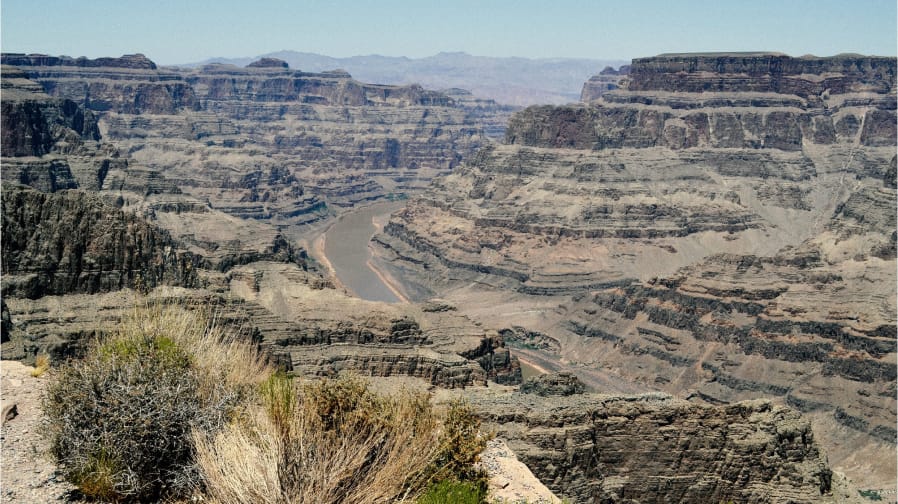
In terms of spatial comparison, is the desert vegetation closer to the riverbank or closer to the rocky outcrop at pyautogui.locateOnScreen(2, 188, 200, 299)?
the rocky outcrop at pyautogui.locateOnScreen(2, 188, 200, 299)

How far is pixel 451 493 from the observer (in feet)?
82.7

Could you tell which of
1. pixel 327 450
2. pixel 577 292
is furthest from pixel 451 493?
pixel 577 292

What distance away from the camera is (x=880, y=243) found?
125125mm

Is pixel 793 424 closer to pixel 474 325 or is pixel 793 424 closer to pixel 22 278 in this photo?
pixel 474 325

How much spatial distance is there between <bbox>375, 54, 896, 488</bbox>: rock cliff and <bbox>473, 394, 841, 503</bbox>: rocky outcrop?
33291 mm

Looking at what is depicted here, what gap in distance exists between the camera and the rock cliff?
95.2 metres

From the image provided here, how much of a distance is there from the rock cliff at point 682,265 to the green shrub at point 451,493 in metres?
62.3

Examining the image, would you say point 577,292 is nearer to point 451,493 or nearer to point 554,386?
point 554,386

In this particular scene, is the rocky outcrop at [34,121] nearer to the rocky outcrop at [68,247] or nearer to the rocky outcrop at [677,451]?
the rocky outcrop at [68,247]

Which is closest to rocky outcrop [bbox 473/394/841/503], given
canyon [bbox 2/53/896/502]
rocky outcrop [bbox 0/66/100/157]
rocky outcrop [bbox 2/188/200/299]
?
canyon [bbox 2/53/896/502]

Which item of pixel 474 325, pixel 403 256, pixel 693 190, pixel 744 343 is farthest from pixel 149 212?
pixel 693 190

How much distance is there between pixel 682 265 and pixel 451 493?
13987 centimetres

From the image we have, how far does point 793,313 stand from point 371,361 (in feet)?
172

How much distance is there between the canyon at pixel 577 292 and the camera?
4972cm
